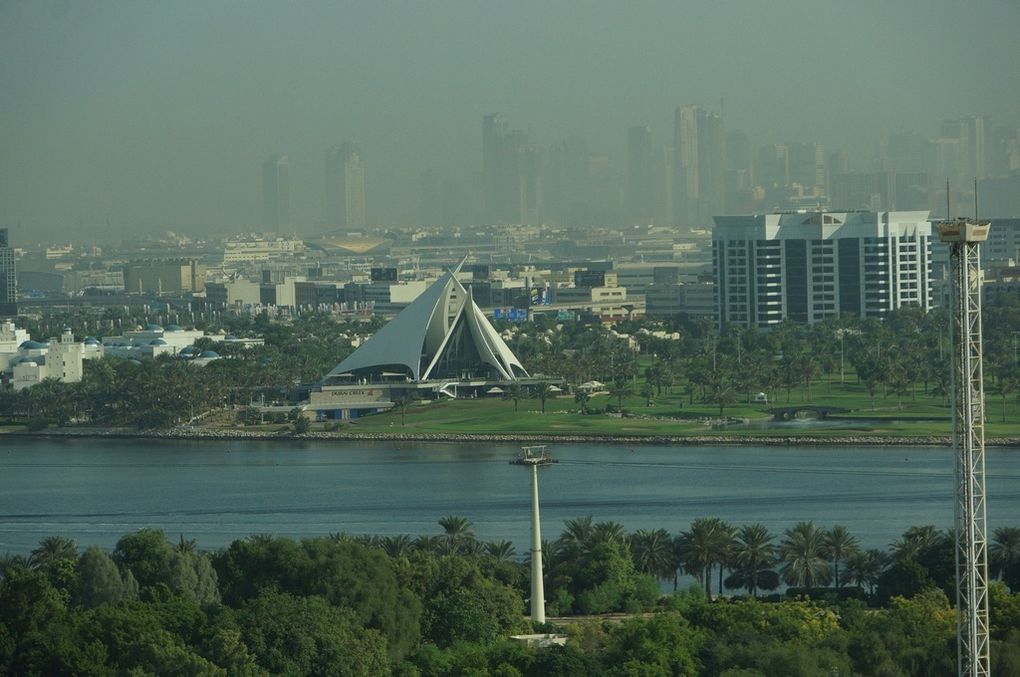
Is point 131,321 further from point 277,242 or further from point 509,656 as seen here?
point 277,242

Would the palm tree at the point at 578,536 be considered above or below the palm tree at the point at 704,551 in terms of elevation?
above

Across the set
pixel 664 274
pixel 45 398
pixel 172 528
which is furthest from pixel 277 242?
pixel 172 528

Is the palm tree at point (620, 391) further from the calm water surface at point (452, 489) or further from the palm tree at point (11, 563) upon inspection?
the palm tree at point (11, 563)

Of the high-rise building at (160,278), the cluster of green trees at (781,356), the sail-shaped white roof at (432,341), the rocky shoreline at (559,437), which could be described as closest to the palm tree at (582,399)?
the cluster of green trees at (781,356)

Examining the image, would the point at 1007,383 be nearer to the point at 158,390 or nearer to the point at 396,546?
the point at 158,390

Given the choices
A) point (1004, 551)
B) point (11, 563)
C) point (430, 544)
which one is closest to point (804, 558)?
point (1004, 551)

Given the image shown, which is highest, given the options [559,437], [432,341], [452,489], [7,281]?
[7,281]

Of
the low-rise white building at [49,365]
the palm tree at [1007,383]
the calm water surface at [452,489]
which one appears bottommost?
the calm water surface at [452,489]
